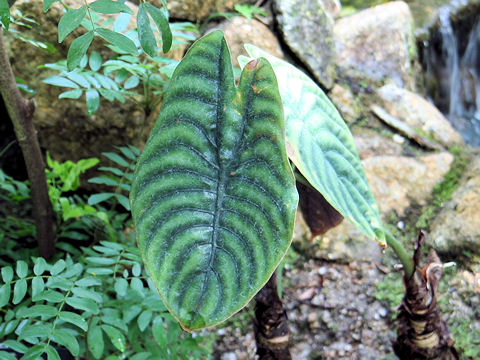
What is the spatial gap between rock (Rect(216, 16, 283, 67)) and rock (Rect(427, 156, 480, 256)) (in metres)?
1.06

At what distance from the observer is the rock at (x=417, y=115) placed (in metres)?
2.18

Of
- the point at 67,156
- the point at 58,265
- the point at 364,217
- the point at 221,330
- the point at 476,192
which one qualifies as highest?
the point at 364,217

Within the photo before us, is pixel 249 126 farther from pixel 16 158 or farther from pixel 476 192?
pixel 16 158

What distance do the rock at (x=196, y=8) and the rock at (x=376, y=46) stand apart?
0.68 metres

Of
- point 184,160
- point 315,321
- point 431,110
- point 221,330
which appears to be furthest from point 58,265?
point 431,110

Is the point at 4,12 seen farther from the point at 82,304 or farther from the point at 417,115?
the point at 417,115

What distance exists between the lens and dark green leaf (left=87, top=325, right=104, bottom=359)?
895 mm

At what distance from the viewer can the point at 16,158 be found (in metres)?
2.02

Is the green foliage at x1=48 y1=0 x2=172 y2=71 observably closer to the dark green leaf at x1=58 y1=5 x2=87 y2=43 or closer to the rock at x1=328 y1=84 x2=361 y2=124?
the dark green leaf at x1=58 y1=5 x2=87 y2=43

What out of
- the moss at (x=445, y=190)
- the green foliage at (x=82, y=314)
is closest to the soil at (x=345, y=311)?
the moss at (x=445, y=190)

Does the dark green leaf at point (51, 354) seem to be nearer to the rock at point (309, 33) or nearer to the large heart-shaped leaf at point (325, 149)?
the large heart-shaped leaf at point (325, 149)

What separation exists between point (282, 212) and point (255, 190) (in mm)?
54

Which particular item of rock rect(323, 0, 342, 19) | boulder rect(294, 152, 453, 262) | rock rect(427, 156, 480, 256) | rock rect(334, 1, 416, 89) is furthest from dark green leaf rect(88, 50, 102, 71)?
rock rect(323, 0, 342, 19)

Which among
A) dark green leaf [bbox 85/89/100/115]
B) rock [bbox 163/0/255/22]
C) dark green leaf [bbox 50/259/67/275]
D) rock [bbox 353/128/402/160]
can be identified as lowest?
rock [bbox 353/128/402/160]
